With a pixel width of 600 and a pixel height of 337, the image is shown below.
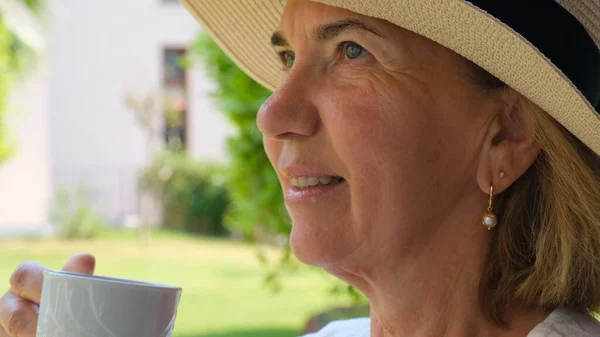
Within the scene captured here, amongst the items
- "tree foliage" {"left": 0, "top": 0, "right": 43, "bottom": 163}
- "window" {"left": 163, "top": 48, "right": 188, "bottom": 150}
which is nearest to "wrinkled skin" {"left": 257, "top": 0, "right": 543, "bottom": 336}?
"tree foliage" {"left": 0, "top": 0, "right": 43, "bottom": 163}

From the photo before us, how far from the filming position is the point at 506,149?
1358mm

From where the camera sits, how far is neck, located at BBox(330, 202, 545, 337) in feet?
4.46

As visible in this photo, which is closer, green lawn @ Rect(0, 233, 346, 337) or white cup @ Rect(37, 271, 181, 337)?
white cup @ Rect(37, 271, 181, 337)

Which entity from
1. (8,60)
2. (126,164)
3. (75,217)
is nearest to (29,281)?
(8,60)

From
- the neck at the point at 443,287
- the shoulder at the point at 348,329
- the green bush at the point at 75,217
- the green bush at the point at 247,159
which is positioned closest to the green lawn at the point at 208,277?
the green bush at the point at 75,217

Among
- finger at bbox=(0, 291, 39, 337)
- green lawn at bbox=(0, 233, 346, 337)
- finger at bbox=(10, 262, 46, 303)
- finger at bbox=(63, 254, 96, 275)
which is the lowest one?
green lawn at bbox=(0, 233, 346, 337)

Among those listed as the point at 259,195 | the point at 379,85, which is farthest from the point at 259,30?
the point at 259,195

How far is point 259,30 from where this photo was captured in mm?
1780

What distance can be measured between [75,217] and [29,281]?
14.0 metres

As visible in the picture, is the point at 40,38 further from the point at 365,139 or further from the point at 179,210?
the point at 365,139

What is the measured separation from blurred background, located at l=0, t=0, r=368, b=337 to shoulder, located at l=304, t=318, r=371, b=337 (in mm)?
5681

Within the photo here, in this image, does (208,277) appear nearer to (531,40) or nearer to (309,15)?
(309,15)

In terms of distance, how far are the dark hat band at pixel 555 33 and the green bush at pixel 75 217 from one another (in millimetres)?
14060

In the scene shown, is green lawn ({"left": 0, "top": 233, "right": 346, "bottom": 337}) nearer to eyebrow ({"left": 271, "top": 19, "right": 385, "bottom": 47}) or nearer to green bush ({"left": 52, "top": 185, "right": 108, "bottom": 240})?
green bush ({"left": 52, "top": 185, "right": 108, "bottom": 240})
